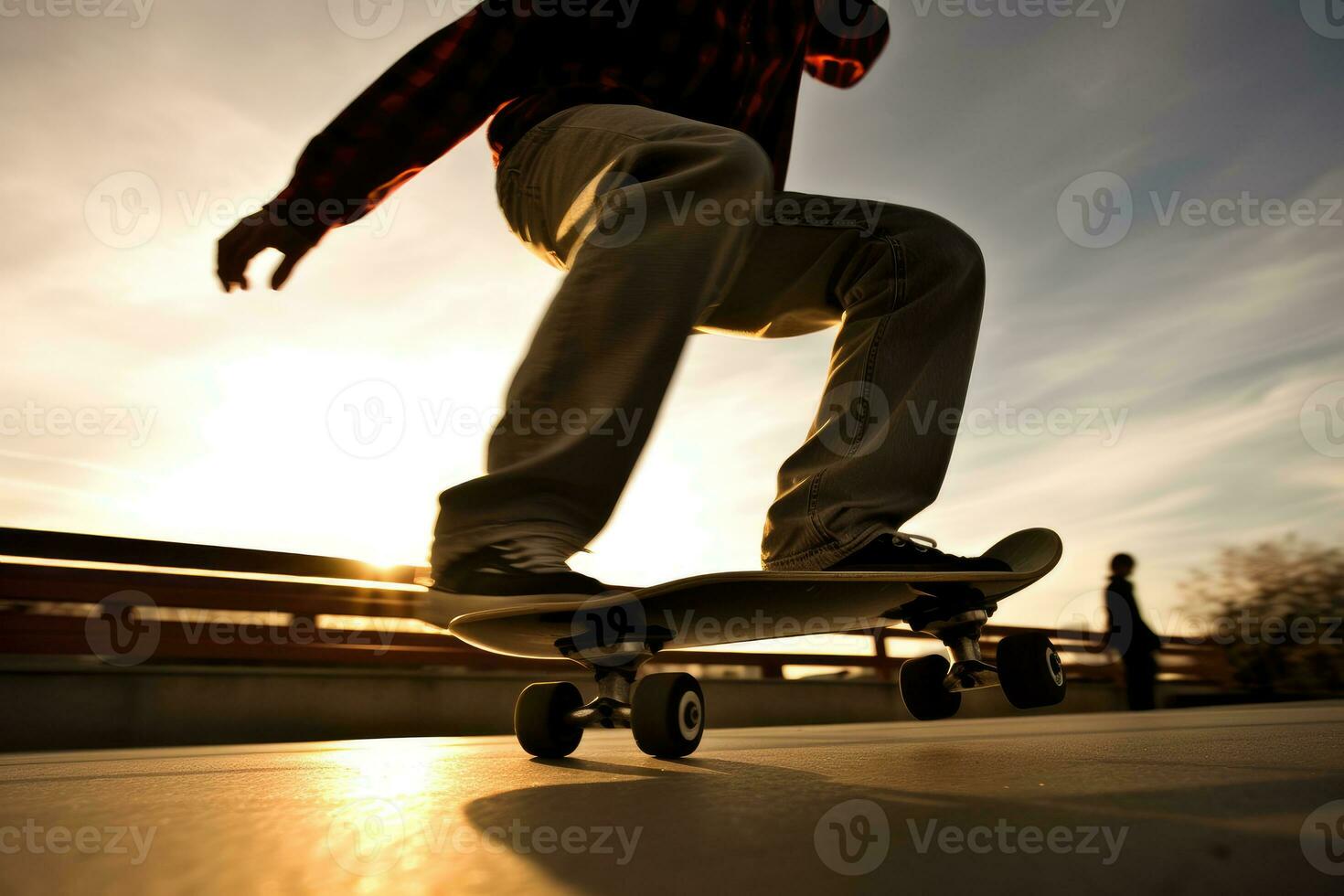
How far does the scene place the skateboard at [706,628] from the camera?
4.27 ft

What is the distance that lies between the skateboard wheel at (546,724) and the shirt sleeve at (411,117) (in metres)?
1.01

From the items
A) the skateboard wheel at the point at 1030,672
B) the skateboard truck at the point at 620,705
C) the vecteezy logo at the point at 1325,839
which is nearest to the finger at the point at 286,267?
the skateboard truck at the point at 620,705

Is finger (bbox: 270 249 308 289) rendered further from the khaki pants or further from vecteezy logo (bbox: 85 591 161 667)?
vecteezy logo (bbox: 85 591 161 667)

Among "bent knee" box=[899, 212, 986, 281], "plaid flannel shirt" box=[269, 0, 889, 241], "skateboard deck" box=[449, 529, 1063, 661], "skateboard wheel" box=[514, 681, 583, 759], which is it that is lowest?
"skateboard wheel" box=[514, 681, 583, 759]

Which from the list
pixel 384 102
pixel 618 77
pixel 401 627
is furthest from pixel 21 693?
pixel 618 77

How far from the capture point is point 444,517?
4.50 ft

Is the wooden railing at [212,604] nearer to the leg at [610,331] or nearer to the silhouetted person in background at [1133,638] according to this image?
the leg at [610,331]

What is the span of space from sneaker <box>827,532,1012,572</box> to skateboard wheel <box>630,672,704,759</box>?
366 mm

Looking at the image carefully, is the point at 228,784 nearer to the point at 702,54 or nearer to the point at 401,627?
the point at 702,54

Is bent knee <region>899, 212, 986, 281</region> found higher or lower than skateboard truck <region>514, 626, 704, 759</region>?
higher

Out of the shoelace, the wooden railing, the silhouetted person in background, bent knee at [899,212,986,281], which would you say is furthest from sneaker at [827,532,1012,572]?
the silhouetted person in background

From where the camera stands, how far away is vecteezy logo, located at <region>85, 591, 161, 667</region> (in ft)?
15.4

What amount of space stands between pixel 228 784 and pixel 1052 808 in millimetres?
905

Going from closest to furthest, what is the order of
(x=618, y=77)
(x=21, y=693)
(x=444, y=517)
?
(x=444, y=517) → (x=618, y=77) → (x=21, y=693)
